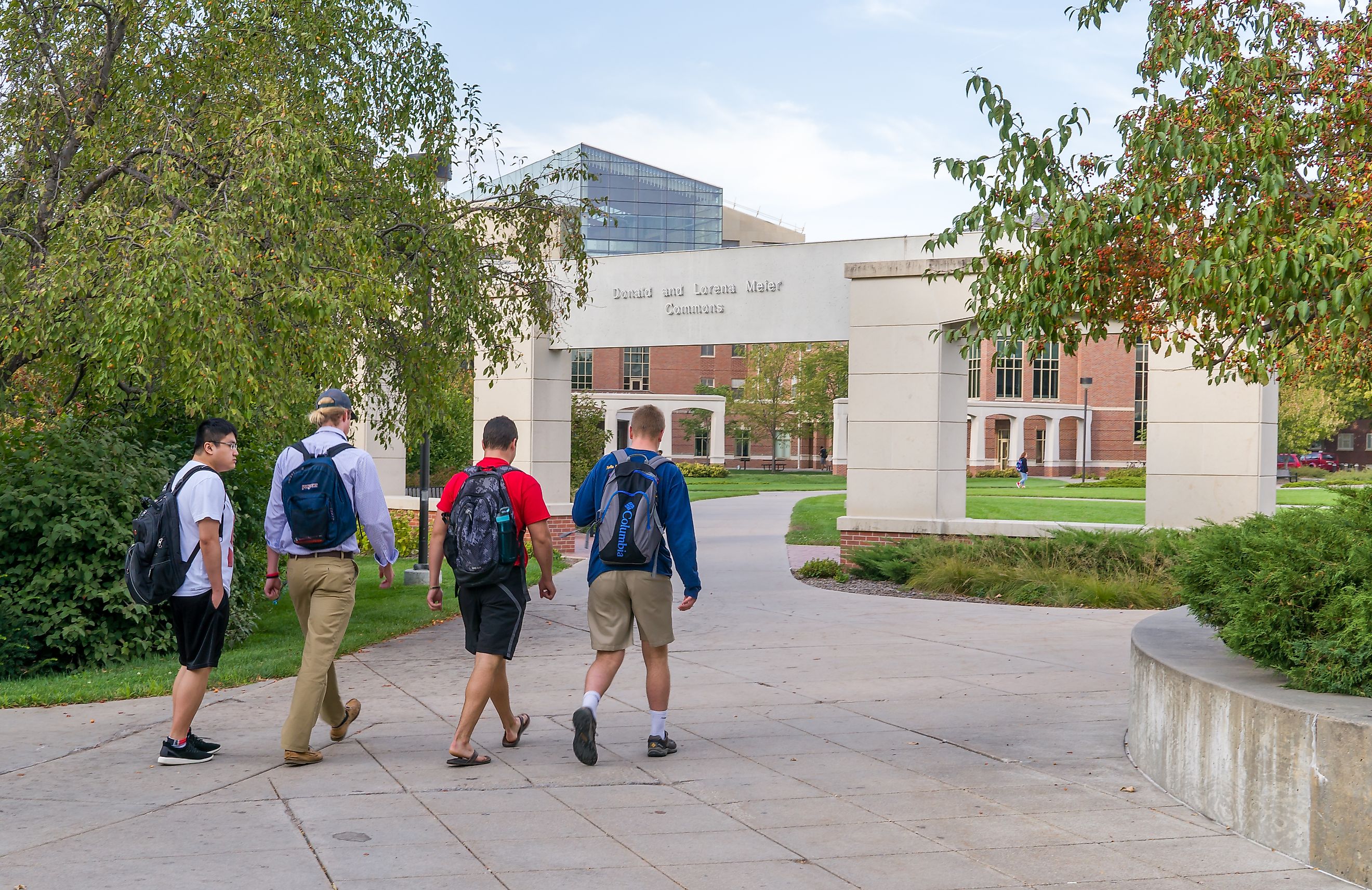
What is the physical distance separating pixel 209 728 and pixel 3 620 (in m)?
2.73

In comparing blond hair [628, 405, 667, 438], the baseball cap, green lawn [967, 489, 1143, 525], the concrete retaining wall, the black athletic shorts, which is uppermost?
the baseball cap

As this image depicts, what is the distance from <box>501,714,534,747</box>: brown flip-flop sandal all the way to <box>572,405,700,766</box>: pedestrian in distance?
376mm

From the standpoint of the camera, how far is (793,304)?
56.0 feet

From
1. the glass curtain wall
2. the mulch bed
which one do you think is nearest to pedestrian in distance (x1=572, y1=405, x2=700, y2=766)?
the mulch bed

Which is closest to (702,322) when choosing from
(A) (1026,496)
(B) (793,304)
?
(B) (793,304)

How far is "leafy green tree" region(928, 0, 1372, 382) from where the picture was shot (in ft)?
19.4

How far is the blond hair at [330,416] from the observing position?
6383 mm

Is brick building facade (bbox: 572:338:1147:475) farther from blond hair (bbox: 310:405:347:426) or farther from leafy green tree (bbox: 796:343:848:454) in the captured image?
blond hair (bbox: 310:405:347:426)

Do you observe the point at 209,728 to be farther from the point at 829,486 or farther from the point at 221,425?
the point at 829,486

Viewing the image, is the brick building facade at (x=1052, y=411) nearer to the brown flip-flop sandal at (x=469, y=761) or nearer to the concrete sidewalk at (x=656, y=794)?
the concrete sidewalk at (x=656, y=794)

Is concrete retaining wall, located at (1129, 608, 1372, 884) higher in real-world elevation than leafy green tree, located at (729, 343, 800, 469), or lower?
lower

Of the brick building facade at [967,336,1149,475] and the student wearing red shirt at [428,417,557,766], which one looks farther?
the brick building facade at [967,336,1149,475]

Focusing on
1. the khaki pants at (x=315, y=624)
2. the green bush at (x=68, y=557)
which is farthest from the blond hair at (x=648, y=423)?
the green bush at (x=68, y=557)

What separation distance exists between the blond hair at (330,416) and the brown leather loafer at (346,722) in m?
1.50
